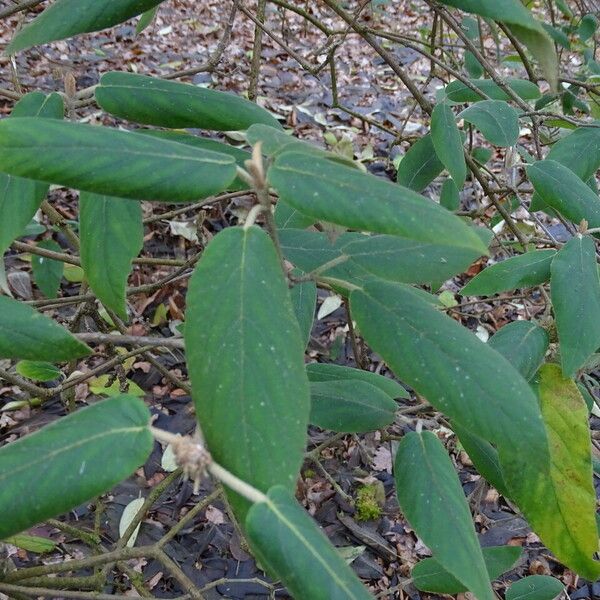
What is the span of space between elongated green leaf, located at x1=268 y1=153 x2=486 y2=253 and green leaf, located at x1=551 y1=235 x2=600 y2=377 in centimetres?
38

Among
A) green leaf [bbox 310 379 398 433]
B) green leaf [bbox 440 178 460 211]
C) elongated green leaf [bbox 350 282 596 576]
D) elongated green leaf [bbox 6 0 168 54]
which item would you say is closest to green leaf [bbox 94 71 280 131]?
elongated green leaf [bbox 6 0 168 54]

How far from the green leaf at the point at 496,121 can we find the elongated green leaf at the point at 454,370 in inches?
26.2

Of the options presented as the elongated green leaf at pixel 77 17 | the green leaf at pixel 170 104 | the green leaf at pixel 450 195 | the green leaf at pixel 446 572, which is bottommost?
the green leaf at pixel 446 572

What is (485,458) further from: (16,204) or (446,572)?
(16,204)

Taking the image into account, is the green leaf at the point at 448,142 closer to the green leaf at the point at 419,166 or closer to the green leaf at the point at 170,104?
the green leaf at the point at 419,166

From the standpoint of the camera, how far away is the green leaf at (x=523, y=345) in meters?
0.98

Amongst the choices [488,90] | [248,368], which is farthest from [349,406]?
[488,90]

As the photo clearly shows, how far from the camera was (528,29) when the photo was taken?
634 millimetres

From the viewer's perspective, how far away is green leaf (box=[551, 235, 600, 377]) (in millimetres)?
867

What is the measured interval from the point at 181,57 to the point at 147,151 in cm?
421

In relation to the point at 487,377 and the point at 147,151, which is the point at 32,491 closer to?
the point at 147,151

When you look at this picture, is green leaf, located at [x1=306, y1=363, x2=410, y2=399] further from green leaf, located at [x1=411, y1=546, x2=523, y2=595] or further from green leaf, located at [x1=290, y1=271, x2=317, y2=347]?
green leaf, located at [x1=411, y1=546, x2=523, y2=595]

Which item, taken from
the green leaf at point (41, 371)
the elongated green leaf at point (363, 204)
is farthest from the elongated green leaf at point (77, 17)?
the green leaf at point (41, 371)

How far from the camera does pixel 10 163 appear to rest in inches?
23.0
